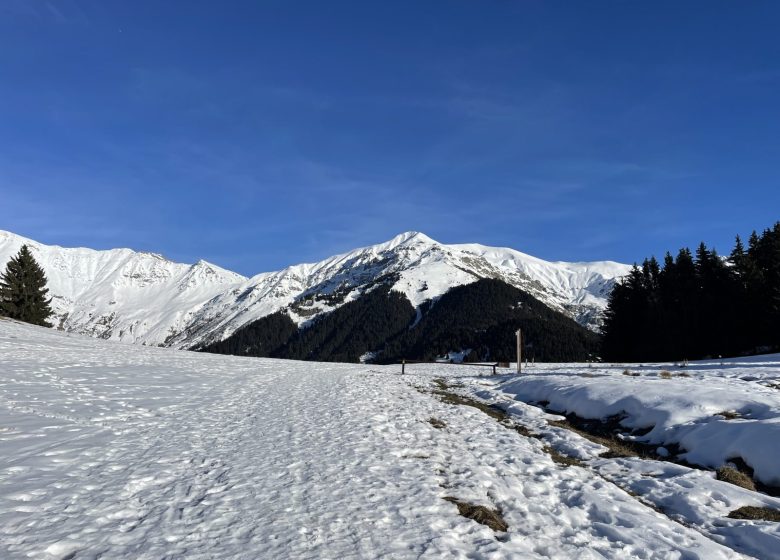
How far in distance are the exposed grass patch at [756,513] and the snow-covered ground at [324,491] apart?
0.93ft

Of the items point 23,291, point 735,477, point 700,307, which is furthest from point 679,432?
point 23,291

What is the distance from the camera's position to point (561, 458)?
1235 centimetres

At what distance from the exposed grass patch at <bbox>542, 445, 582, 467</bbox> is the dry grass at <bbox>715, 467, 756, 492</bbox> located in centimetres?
292

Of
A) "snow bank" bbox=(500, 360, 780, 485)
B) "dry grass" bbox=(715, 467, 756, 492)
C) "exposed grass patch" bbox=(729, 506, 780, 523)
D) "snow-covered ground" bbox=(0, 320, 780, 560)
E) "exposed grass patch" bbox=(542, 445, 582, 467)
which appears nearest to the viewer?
"snow-covered ground" bbox=(0, 320, 780, 560)

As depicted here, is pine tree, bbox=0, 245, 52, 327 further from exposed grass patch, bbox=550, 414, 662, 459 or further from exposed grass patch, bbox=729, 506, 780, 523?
exposed grass patch, bbox=729, 506, 780, 523

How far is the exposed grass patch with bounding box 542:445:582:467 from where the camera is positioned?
38.8 ft

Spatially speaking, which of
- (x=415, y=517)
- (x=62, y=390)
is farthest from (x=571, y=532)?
(x=62, y=390)

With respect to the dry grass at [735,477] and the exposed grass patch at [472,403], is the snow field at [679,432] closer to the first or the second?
the dry grass at [735,477]

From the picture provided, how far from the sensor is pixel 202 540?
22.8 feet

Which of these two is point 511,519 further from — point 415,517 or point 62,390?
point 62,390

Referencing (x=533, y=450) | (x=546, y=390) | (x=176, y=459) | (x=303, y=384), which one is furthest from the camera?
(x=303, y=384)

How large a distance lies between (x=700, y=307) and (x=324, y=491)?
72.4m

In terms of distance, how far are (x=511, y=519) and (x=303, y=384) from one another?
2095cm

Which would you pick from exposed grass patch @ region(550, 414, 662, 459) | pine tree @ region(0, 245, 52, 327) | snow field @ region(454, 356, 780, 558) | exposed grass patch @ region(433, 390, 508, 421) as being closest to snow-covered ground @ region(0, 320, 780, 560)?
snow field @ region(454, 356, 780, 558)
